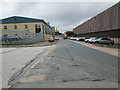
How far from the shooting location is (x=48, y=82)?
394cm

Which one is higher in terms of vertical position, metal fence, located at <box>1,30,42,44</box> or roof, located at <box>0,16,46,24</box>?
roof, located at <box>0,16,46,24</box>

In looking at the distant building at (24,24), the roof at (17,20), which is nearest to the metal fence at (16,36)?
the distant building at (24,24)

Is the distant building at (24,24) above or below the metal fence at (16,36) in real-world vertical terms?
above

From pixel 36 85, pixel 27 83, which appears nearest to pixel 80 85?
pixel 36 85

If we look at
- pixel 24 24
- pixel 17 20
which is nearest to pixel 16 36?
pixel 24 24

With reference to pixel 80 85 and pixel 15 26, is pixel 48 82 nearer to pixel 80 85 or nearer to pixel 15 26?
pixel 80 85

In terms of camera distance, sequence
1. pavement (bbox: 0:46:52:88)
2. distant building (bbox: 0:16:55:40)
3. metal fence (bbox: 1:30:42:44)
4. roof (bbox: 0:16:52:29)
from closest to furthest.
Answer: pavement (bbox: 0:46:52:88)
metal fence (bbox: 1:30:42:44)
distant building (bbox: 0:16:55:40)
roof (bbox: 0:16:52:29)

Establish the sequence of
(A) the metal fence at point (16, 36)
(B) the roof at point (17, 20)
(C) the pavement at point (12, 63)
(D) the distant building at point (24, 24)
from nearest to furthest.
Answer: (C) the pavement at point (12, 63) < (A) the metal fence at point (16, 36) < (D) the distant building at point (24, 24) < (B) the roof at point (17, 20)

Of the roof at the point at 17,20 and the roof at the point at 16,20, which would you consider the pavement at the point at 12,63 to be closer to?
the roof at the point at 16,20

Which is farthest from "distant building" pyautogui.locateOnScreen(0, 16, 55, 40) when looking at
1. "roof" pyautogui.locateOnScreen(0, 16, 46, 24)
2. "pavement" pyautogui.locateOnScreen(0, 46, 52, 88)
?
"pavement" pyautogui.locateOnScreen(0, 46, 52, 88)

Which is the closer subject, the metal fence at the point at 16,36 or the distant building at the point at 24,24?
the metal fence at the point at 16,36

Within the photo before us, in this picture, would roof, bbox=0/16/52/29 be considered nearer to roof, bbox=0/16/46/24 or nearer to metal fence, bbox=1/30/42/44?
roof, bbox=0/16/46/24

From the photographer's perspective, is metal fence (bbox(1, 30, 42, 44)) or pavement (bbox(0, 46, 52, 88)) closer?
pavement (bbox(0, 46, 52, 88))

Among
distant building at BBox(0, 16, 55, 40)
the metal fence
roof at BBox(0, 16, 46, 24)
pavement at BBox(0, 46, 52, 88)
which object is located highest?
roof at BBox(0, 16, 46, 24)
